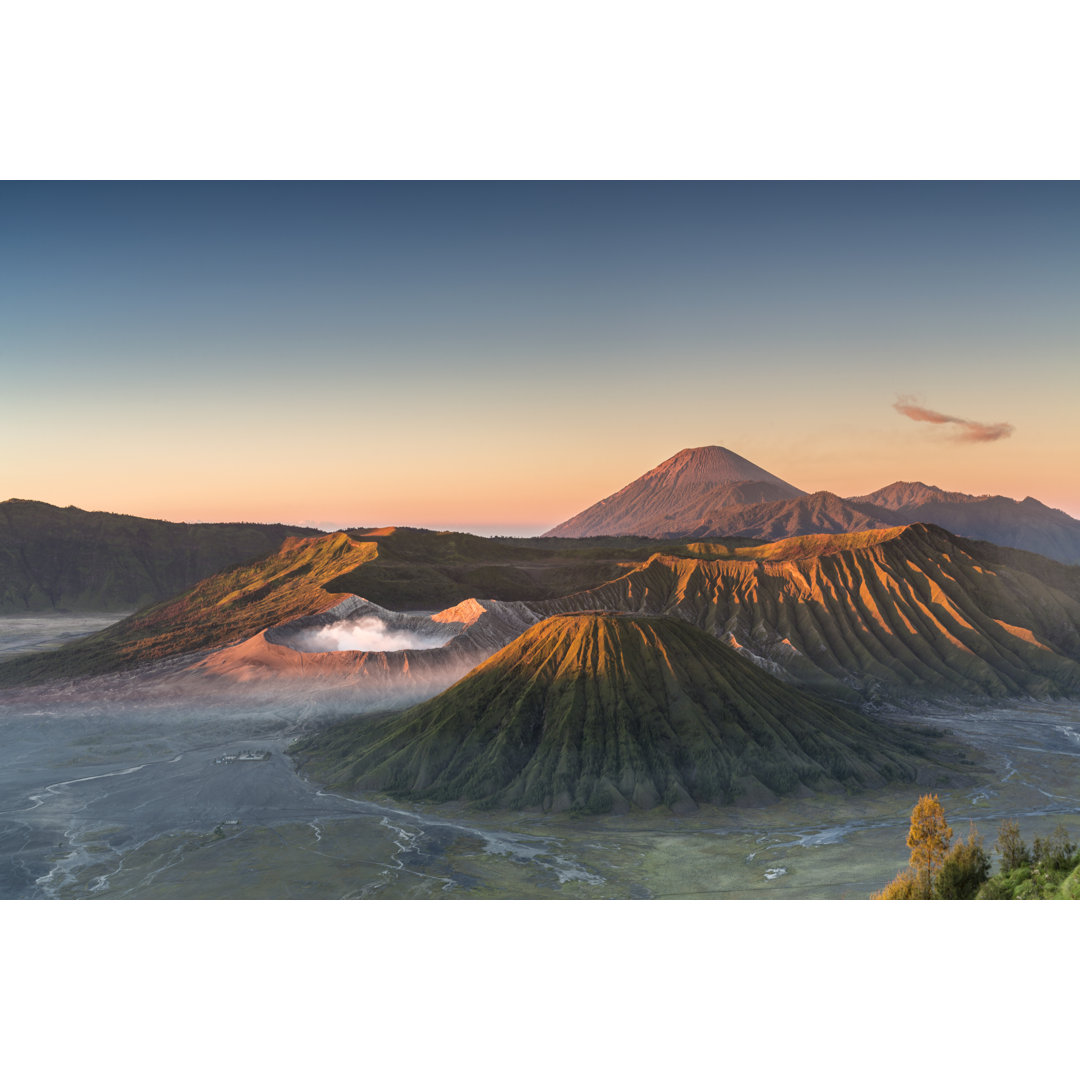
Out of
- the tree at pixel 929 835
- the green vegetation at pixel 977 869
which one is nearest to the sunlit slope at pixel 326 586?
the tree at pixel 929 835

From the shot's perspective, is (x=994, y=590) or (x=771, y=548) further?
(x=771, y=548)

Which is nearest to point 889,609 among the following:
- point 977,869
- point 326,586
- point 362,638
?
point 362,638

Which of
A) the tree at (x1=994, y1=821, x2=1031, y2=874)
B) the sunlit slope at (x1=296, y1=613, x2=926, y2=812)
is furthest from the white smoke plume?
the tree at (x1=994, y1=821, x2=1031, y2=874)

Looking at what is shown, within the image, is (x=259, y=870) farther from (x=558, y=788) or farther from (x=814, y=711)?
(x=814, y=711)

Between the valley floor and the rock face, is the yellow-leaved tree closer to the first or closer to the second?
the valley floor

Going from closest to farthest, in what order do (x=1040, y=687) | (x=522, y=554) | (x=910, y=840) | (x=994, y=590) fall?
(x=910, y=840) → (x=1040, y=687) → (x=994, y=590) → (x=522, y=554)

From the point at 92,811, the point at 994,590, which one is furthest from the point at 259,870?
the point at 994,590

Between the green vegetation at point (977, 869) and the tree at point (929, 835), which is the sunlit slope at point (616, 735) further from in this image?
the green vegetation at point (977, 869)
